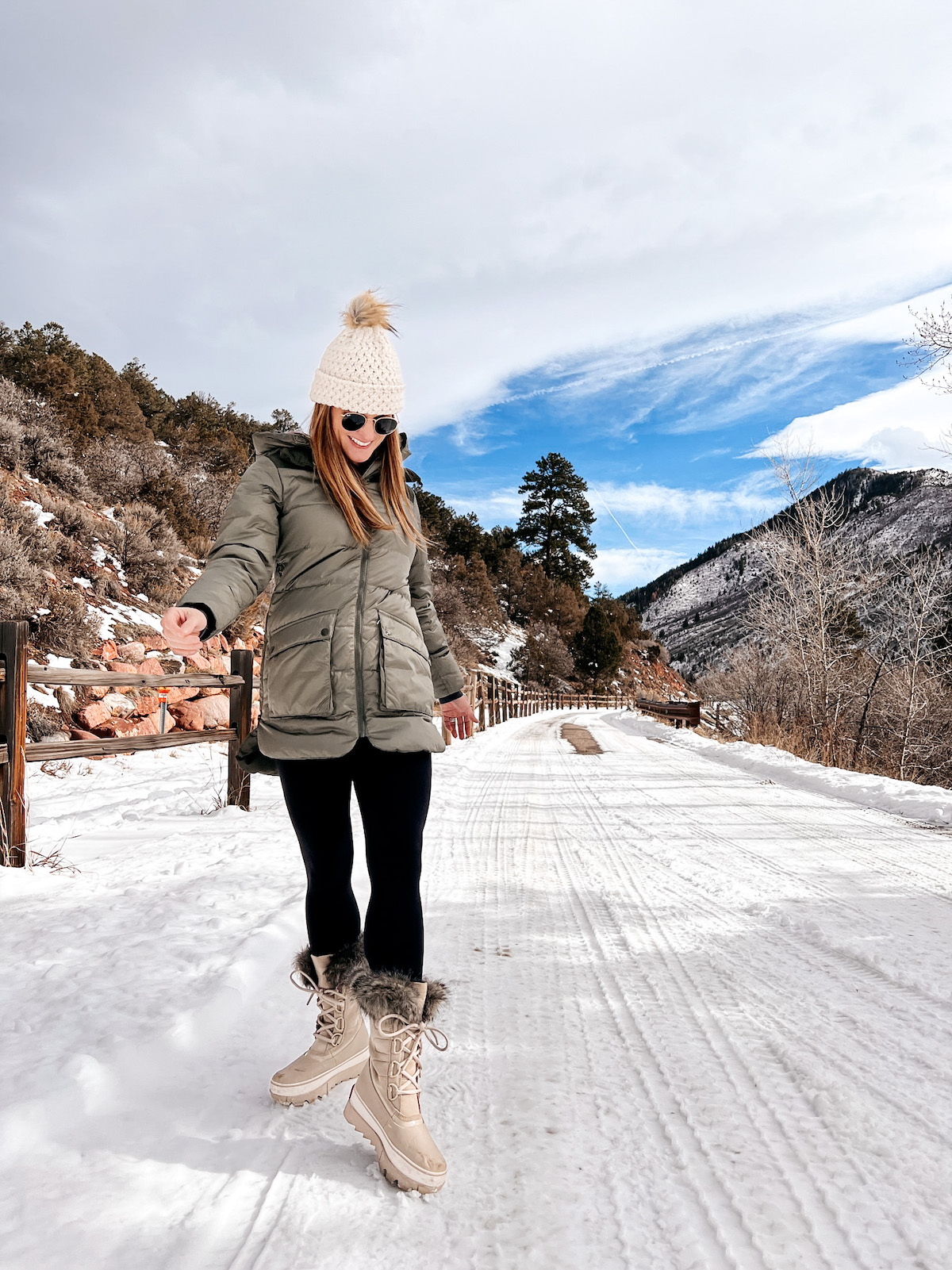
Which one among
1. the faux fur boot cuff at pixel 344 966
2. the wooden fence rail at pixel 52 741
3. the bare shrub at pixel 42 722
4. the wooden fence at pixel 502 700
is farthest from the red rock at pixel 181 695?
the faux fur boot cuff at pixel 344 966

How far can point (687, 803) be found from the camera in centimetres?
665

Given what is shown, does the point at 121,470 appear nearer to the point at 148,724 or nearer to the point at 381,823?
the point at 148,724

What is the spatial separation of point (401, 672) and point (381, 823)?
34cm

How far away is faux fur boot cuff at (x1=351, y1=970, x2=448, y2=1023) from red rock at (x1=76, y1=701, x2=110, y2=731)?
799 cm

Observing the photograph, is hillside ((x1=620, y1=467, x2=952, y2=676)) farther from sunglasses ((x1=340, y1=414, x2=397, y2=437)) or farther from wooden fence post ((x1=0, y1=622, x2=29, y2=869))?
sunglasses ((x1=340, y1=414, x2=397, y2=437))

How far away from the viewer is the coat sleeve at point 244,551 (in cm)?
152

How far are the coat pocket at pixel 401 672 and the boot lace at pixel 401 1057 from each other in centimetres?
68

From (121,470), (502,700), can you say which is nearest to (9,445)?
(121,470)

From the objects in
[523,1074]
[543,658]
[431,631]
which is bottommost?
[523,1074]

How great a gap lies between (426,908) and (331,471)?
8.05 feet

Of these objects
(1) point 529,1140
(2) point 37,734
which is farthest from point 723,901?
(2) point 37,734

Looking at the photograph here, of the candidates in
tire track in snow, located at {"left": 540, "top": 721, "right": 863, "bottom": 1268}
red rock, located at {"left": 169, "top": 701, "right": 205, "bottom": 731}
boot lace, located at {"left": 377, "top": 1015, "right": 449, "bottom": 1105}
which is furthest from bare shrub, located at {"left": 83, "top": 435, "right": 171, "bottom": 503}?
boot lace, located at {"left": 377, "top": 1015, "right": 449, "bottom": 1105}

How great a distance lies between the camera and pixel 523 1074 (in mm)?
2016

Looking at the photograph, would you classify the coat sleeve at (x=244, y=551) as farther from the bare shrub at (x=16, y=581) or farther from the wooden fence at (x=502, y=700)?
the bare shrub at (x=16, y=581)
